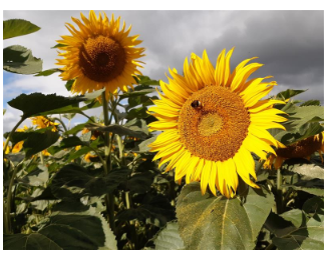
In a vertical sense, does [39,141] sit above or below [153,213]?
above

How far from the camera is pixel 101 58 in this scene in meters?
2.65

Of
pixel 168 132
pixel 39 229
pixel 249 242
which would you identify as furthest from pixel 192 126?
pixel 39 229

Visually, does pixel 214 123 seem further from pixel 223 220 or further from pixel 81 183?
pixel 81 183

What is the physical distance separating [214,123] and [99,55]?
142cm

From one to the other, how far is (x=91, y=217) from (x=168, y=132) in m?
0.66

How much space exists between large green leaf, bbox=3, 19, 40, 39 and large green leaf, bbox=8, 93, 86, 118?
433mm

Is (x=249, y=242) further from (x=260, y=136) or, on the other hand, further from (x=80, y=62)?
(x=80, y=62)

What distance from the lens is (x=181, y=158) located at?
170 centimetres

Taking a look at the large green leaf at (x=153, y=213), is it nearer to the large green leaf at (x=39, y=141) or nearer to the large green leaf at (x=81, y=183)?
the large green leaf at (x=81, y=183)

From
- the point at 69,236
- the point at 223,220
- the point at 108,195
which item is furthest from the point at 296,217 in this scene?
the point at 108,195

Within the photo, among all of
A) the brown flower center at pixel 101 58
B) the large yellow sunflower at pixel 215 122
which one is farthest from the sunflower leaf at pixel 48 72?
the large yellow sunflower at pixel 215 122

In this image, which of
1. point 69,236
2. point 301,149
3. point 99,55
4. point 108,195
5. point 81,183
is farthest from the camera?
point 99,55

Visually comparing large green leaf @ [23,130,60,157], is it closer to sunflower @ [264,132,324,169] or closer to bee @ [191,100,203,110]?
bee @ [191,100,203,110]

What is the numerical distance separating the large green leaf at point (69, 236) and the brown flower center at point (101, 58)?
1303mm
